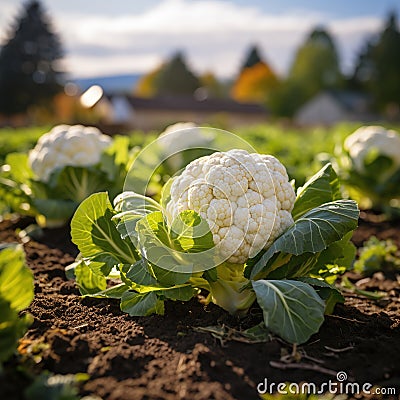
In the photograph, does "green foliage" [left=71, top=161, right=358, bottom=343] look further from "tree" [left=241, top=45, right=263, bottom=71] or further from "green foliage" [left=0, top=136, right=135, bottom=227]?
"tree" [left=241, top=45, right=263, bottom=71]

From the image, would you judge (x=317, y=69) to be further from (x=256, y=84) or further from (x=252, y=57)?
(x=252, y=57)

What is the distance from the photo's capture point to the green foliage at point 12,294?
235 centimetres

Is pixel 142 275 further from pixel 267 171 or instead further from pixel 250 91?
pixel 250 91

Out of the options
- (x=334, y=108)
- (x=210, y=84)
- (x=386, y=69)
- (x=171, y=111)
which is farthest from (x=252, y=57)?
(x=171, y=111)

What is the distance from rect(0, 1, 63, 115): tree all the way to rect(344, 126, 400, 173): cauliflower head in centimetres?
4566

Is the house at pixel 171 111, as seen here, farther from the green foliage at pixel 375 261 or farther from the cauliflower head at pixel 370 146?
the green foliage at pixel 375 261

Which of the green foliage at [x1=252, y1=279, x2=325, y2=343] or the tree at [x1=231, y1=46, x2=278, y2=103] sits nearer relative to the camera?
the green foliage at [x1=252, y1=279, x2=325, y2=343]

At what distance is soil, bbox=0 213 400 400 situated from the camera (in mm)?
2375

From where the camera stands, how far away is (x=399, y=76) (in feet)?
172

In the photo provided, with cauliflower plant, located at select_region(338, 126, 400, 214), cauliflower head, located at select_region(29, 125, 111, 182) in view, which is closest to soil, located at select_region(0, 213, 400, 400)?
cauliflower head, located at select_region(29, 125, 111, 182)

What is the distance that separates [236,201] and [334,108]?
57735mm

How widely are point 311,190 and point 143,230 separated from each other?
1.15m

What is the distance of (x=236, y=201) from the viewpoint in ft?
10.5

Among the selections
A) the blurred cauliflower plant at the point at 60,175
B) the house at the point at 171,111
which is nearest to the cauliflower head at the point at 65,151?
the blurred cauliflower plant at the point at 60,175
